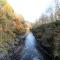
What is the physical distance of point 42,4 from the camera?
405 inches

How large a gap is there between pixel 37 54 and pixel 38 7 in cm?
356

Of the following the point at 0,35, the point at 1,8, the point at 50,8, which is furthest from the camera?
the point at 50,8

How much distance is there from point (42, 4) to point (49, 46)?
11.9 feet

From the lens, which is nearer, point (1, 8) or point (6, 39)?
point (6, 39)

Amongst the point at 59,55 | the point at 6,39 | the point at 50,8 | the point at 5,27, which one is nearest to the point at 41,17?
the point at 50,8

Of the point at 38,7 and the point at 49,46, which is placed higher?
the point at 38,7

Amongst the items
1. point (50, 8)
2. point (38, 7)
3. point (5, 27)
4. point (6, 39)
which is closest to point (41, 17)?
point (38, 7)

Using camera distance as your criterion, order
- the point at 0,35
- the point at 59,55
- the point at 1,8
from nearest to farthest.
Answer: the point at 59,55, the point at 0,35, the point at 1,8

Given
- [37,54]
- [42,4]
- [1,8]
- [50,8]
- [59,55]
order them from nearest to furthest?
1. [59,55]
2. [37,54]
3. [1,8]
4. [50,8]
5. [42,4]

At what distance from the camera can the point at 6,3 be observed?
9602 millimetres

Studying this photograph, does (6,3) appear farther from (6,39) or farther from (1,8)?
(6,39)

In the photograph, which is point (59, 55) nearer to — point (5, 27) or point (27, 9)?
point (5, 27)

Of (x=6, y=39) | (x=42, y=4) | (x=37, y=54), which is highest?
(x=42, y=4)

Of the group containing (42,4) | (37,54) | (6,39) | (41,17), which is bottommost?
(37,54)
